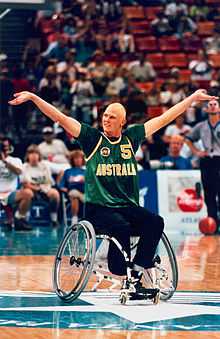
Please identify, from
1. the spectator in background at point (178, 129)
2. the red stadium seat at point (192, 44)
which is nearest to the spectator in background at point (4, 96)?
the spectator in background at point (178, 129)

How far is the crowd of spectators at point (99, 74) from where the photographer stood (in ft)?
68.4

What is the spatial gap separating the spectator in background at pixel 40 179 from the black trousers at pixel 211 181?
8.85 feet

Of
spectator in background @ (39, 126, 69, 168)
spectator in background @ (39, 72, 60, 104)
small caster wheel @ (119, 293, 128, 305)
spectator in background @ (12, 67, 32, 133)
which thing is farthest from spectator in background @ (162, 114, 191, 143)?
small caster wheel @ (119, 293, 128, 305)

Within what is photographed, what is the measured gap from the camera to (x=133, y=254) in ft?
30.6

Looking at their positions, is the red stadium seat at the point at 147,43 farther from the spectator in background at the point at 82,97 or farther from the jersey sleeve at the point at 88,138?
the jersey sleeve at the point at 88,138

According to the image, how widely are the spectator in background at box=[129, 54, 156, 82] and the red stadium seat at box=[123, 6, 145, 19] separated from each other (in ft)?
11.4

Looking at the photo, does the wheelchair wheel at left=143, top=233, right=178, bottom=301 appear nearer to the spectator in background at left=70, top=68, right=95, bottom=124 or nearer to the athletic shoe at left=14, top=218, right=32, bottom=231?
the athletic shoe at left=14, top=218, right=32, bottom=231

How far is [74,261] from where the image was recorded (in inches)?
352

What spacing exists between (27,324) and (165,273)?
1754 mm

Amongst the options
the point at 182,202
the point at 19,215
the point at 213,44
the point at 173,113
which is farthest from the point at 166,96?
the point at 173,113

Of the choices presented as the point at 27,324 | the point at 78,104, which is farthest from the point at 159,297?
the point at 78,104

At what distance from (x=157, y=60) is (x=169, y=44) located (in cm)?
82

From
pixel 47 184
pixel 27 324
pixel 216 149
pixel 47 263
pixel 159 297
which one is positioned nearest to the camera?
pixel 27 324

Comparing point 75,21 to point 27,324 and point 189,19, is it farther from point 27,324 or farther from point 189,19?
point 27,324
